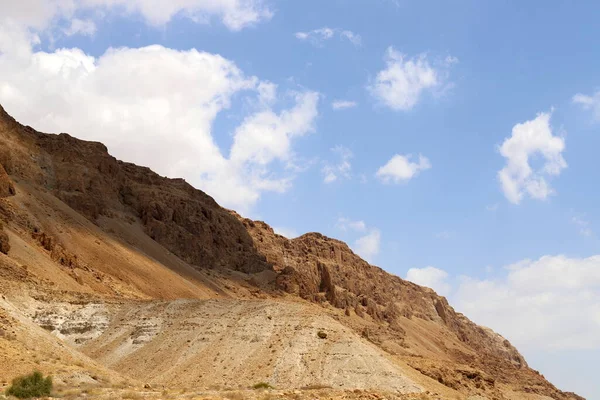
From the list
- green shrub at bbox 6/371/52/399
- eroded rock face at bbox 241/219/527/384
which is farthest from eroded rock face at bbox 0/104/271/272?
green shrub at bbox 6/371/52/399

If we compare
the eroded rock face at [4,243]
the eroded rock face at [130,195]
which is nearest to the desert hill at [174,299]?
the eroded rock face at [4,243]

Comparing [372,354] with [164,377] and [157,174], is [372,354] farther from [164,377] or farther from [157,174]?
[157,174]

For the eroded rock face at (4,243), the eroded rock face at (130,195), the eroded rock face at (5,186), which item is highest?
the eroded rock face at (130,195)

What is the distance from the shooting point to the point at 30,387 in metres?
19.7

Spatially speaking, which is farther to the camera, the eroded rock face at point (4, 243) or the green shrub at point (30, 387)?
the eroded rock face at point (4, 243)

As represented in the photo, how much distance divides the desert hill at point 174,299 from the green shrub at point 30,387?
7.51 ft

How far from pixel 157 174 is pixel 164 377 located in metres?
74.5

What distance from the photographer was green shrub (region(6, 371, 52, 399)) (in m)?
19.4

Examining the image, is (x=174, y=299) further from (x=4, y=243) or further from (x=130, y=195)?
(x=130, y=195)

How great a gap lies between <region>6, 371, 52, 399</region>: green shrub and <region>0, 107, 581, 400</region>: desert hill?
2.29 metres

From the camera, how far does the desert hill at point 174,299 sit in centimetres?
3128

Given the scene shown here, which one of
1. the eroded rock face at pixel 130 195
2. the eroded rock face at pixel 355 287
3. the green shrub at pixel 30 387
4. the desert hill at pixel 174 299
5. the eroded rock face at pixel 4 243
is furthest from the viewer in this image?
the eroded rock face at pixel 355 287

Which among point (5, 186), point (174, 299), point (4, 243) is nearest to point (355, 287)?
point (5, 186)

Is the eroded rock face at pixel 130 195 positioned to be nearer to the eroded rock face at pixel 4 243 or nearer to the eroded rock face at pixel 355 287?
the eroded rock face at pixel 355 287
